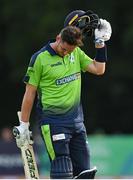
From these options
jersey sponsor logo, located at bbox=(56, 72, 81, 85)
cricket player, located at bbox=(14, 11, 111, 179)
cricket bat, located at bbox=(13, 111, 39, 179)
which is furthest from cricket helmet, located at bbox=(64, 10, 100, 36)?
cricket bat, located at bbox=(13, 111, 39, 179)

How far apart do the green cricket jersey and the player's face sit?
6 centimetres

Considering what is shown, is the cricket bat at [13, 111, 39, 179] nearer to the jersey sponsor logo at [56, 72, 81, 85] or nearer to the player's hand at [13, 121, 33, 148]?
the player's hand at [13, 121, 33, 148]

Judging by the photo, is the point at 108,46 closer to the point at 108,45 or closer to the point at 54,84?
the point at 108,45

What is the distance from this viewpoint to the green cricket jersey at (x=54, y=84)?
998 cm

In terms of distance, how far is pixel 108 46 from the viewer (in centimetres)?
3100

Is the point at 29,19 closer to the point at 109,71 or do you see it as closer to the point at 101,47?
the point at 109,71

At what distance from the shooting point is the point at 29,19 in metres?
30.9

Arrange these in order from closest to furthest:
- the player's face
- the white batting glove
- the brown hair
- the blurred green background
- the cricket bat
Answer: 1. the brown hair
2. the player's face
3. the white batting glove
4. the cricket bat
5. the blurred green background

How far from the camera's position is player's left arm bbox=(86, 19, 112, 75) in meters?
10.2

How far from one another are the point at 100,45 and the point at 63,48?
0.48 m

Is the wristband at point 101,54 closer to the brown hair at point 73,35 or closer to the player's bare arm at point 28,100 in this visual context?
the brown hair at point 73,35

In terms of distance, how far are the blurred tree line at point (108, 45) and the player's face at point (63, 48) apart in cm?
1954

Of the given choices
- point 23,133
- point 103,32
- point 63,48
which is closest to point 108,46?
point 103,32

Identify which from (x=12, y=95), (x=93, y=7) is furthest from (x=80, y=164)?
(x=12, y=95)
